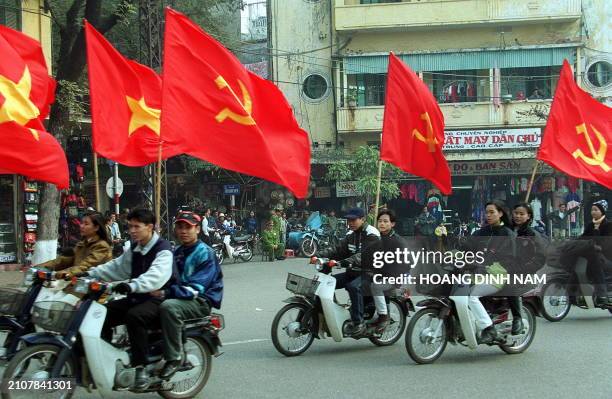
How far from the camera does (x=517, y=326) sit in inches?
323

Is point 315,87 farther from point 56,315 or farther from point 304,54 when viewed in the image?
point 56,315

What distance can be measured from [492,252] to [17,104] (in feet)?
17.1

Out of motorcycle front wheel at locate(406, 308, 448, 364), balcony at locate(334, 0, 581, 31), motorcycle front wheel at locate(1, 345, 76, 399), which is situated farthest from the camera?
balcony at locate(334, 0, 581, 31)

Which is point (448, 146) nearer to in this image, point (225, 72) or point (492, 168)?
point (492, 168)

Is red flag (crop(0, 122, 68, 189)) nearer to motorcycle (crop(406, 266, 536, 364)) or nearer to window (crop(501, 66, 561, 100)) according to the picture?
motorcycle (crop(406, 266, 536, 364))

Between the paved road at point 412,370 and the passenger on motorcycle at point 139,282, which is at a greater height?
the passenger on motorcycle at point 139,282

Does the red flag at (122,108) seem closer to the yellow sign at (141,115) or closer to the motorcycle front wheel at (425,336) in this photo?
the yellow sign at (141,115)

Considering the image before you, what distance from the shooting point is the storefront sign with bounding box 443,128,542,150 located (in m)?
29.9

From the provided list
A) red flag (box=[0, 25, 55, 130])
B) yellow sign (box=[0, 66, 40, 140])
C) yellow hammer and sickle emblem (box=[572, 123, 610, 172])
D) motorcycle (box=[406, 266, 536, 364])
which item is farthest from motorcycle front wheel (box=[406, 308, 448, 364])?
yellow hammer and sickle emblem (box=[572, 123, 610, 172])

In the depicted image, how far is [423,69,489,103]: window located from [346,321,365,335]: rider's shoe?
77.8 ft

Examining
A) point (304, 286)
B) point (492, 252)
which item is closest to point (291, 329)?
point (304, 286)

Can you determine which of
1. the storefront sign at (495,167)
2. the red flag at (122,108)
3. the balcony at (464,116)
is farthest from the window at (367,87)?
the red flag at (122,108)

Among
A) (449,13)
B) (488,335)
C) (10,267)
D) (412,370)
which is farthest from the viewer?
(449,13)

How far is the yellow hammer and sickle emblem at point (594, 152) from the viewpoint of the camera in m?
11.5
